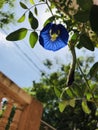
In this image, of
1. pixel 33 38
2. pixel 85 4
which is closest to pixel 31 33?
pixel 33 38

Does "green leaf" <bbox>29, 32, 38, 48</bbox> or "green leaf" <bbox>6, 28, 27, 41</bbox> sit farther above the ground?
"green leaf" <bbox>29, 32, 38, 48</bbox>

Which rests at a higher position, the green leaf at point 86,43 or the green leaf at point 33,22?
the green leaf at point 33,22

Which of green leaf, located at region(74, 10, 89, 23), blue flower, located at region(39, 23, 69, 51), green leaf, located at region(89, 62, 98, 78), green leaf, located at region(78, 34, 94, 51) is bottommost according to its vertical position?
green leaf, located at region(89, 62, 98, 78)

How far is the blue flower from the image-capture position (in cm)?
41

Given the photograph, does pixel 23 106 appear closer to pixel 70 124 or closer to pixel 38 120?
pixel 38 120

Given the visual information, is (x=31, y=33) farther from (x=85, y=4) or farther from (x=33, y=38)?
(x=85, y=4)

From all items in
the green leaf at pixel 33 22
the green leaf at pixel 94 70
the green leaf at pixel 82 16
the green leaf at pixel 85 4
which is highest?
the green leaf at pixel 33 22

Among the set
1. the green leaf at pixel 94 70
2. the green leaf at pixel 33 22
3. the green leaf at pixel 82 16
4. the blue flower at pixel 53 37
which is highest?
the green leaf at pixel 33 22

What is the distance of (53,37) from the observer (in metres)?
0.42

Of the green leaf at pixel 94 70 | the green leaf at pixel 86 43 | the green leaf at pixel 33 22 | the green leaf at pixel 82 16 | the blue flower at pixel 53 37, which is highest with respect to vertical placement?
the green leaf at pixel 33 22

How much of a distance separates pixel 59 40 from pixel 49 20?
1.9 inches

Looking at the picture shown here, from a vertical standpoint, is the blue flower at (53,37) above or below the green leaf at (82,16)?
above

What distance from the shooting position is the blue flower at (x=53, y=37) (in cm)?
41

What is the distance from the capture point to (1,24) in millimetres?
11289
